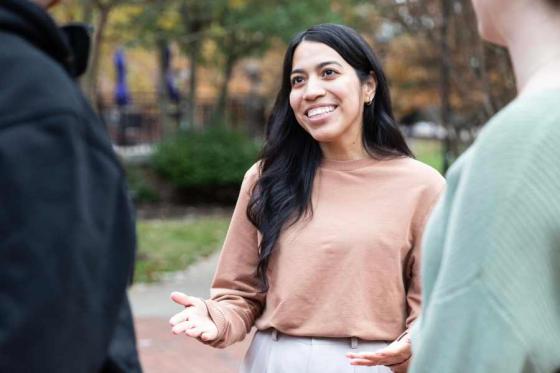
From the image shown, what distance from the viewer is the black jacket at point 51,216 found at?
1384mm

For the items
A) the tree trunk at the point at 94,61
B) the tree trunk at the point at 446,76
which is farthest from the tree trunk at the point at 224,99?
the tree trunk at the point at 446,76

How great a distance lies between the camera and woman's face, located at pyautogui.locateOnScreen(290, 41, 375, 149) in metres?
2.90

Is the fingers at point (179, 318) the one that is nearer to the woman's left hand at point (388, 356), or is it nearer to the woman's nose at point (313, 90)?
the woman's left hand at point (388, 356)

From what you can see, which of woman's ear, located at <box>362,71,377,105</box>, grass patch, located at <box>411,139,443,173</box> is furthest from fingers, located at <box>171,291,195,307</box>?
grass patch, located at <box>411,139,443,173</box>

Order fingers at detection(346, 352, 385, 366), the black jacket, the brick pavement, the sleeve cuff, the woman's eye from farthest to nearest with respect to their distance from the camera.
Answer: the brick pavement, the woman's eye, the sleeve cuff, fingers at detection(346, 352, 385, 366), the black jacket

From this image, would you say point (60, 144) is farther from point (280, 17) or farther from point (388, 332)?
point (280, 17)

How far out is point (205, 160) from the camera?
18.2m

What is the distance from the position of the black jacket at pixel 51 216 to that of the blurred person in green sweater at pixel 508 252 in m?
0.56

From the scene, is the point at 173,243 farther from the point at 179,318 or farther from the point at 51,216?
the point at 51,216

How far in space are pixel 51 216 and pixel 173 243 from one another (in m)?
11.9

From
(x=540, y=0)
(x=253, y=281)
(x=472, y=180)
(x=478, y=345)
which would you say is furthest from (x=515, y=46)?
(x=253, y=281)

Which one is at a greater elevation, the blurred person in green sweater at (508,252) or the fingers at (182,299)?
the blurred person in green sweater at (508,252)

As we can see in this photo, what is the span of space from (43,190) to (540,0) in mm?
826

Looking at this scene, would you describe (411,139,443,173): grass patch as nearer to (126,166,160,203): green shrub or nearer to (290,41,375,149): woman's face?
(126,166,160,203): green shrub
